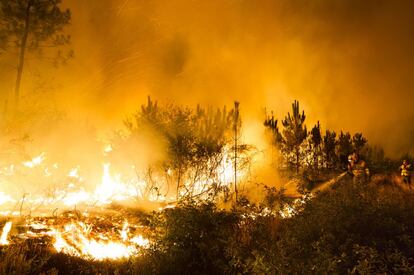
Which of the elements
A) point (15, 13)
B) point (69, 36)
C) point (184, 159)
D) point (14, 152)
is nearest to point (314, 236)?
point (184, 159)

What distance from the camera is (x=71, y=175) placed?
65.9 ft

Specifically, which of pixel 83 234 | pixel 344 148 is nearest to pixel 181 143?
pixel 83 234

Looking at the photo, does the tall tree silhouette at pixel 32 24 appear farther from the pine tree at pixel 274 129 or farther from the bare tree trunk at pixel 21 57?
the pine tree at pixel 274 129

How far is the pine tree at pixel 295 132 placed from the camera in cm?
3253

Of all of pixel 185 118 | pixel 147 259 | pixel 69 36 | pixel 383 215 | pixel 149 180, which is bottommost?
pixel 147 259

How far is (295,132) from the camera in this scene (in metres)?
32.6

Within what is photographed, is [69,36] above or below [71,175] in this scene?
above

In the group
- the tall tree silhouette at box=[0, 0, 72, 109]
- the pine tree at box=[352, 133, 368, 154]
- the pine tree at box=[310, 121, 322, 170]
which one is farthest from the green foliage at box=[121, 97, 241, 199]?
the pine tree at box=[352, 133, 368, 154]

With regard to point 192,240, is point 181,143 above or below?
above

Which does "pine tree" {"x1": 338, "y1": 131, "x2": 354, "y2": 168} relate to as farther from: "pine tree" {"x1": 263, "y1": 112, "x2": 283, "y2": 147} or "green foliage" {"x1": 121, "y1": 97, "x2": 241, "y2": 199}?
"green foliage" {"x1": 121, "y1": 97, "x2": 241, "y2": 199}

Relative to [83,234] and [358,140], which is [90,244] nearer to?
[83,234]

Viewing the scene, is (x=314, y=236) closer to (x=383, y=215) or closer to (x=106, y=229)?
(x=383, y=215)

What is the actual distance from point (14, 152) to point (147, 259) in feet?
39.6

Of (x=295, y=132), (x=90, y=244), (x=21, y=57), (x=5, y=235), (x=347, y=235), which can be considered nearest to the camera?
(x=347, y=235)
